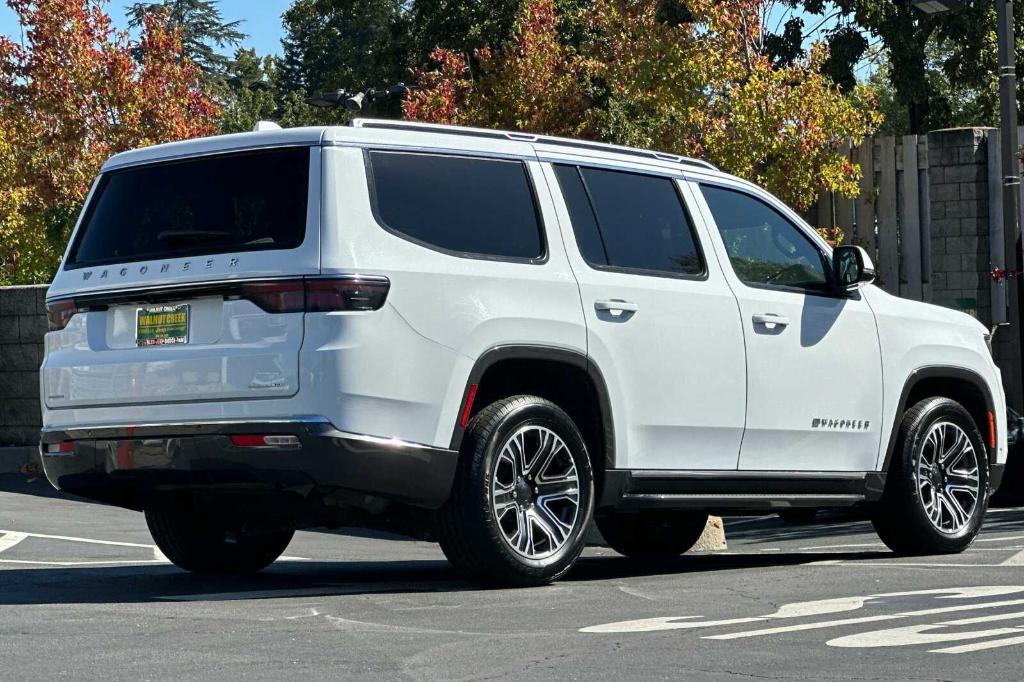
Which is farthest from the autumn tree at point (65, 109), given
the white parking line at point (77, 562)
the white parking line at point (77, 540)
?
the white parking line at point (77, 562)

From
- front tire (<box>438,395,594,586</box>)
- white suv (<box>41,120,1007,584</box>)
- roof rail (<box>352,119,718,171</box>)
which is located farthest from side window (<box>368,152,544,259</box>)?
front tire (<box>438,395,594,586</box>)

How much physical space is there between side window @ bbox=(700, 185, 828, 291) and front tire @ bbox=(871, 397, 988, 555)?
1.09 metres

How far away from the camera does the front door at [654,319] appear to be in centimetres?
817

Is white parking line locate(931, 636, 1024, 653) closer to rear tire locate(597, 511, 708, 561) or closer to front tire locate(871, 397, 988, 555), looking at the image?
front tire locate(871, 397, 988, 555)

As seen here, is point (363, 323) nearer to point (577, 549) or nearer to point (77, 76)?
point (577, 549)

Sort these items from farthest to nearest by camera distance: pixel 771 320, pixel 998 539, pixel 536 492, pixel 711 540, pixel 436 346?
pixel 711 540, pixel 998 539, pixel 771 320, pixel 536 492, pixel 436 346

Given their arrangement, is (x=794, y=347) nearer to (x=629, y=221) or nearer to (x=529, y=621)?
(x=629, y=221)

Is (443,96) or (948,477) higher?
(443,96)

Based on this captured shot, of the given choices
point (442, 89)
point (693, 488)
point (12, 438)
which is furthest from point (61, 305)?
point (442, 89)

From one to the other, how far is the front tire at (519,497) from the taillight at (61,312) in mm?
1810

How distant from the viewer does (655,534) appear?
10.5 metres

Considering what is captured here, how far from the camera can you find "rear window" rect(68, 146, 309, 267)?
7.44 meters

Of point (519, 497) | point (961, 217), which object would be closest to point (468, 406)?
point (519, 497)

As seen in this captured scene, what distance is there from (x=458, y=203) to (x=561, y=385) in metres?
0.97
